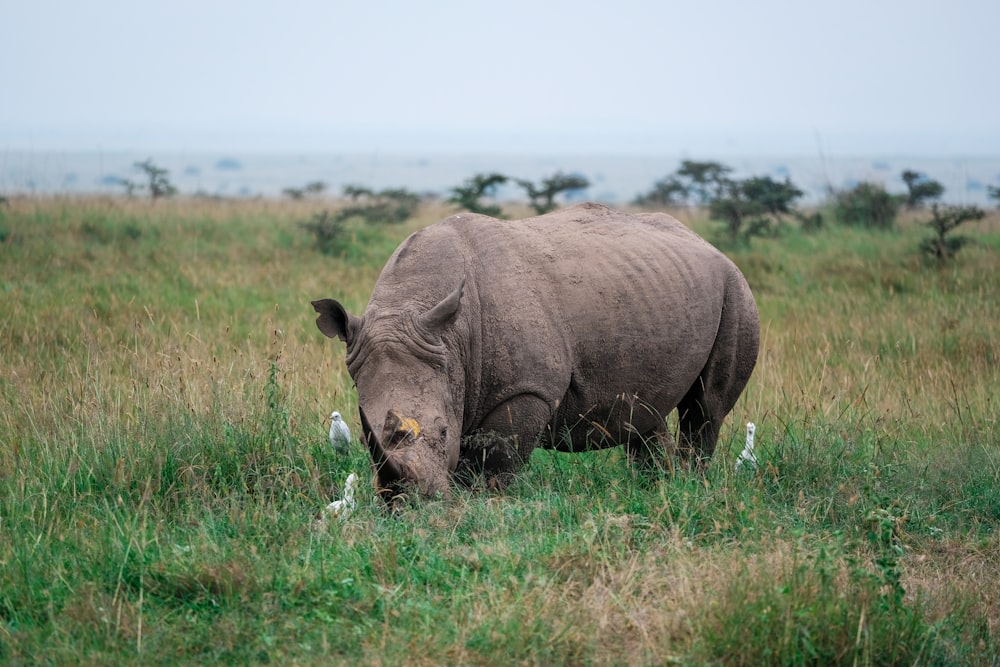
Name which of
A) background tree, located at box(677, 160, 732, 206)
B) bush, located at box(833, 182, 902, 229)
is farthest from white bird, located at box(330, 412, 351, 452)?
bush, located at box(833, 182, 902, 229)

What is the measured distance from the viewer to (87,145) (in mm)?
183375

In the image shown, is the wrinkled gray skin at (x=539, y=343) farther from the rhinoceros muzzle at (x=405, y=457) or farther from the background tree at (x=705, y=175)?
the background tree at (x=705, y=175)

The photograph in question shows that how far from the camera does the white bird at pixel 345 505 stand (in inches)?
204

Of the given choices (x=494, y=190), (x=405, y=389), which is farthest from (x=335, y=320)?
(x=494, y=190)

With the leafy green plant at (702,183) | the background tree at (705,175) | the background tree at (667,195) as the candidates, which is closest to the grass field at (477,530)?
the leafy green plant at (702,183)

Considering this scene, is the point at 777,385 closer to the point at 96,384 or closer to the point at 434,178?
the point at 96,384

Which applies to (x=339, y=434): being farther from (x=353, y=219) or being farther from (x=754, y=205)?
(x=353, y=219)

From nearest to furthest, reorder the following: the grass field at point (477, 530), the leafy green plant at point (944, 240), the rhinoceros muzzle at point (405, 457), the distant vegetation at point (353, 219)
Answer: the grass field at point (477, 530), the rhinoceros muzzle at point (405, 457), the leafy green plant at point (944, 240), the distant vegetation at point (353, 219)

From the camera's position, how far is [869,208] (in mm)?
15727

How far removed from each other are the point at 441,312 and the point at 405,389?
41 centimetres

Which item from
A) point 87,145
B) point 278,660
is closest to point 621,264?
point 278,660

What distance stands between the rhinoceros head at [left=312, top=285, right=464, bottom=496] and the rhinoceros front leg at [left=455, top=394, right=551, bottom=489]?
0.26 metres

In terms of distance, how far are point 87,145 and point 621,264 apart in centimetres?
19212

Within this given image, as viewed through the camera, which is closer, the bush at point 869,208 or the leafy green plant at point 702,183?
the bush at point 869,208
